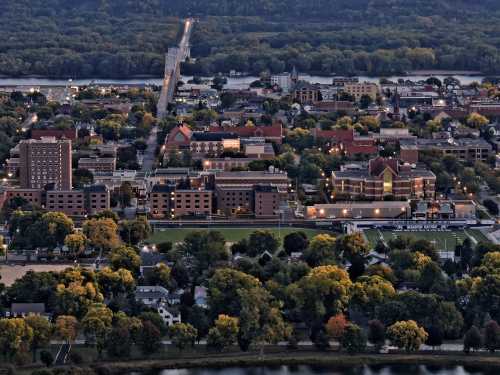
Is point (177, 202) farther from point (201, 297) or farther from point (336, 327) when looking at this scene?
point (336, 327)

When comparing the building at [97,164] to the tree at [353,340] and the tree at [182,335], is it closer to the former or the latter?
the tree at [182,335]

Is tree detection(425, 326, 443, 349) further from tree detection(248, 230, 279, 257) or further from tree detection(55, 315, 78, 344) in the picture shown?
tree detection(248, 230, 279, 257)

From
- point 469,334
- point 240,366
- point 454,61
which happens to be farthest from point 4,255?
point 454,61

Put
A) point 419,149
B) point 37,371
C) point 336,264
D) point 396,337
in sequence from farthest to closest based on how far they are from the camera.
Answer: point 419,149 → point 336,264 → point 396,337 → point 37,371

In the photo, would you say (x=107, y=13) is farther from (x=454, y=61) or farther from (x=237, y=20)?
(x=454, y=61)

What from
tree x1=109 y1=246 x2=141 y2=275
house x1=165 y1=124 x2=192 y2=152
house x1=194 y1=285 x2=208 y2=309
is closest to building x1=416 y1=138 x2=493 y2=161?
house x1=165 y1=124 x2=192 y2=152

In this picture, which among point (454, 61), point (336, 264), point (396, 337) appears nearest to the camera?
point (396, 337)

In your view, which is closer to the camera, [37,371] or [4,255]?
[37,371]
